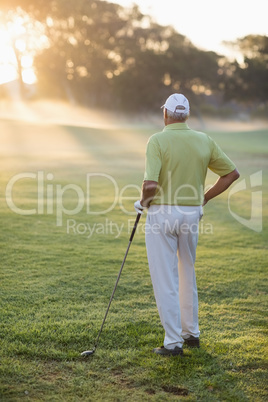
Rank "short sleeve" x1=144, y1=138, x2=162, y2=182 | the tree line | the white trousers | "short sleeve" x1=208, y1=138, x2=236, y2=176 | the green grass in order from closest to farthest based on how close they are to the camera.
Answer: the green grass
"short sleeve" x1=144, y1=138, x2=162, y2=182
the white trousers
"short sleeve" x1=208, y1=138, x2=236, y2=176
the tree line

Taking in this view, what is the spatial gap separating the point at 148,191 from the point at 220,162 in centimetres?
75

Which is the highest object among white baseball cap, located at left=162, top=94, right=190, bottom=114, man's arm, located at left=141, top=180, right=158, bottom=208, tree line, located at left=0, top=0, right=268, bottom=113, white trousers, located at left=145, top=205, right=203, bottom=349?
tree line, located at left=0, top=0, right=268, bottom=113

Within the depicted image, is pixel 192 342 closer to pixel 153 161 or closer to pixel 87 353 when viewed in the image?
pixel 87 353

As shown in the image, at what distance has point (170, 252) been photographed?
14.3ft

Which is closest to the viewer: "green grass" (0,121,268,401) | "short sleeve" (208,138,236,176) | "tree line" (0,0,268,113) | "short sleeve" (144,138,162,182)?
"green grass" (0,121,268,401)

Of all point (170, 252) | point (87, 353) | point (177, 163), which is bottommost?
point (87, 353)

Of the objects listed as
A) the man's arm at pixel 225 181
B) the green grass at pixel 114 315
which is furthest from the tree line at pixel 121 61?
the man's arm at pixel 225 181

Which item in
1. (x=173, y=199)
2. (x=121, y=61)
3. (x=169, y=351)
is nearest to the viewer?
(x=173, y=199)

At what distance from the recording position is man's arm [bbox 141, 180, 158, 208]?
4.19 m

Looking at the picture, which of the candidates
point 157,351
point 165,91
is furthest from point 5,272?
point 165,91

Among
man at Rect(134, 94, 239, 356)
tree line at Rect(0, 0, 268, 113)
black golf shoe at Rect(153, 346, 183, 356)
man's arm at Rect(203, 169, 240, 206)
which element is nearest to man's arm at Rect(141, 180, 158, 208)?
man at Rect(134, 94, 239, 356)

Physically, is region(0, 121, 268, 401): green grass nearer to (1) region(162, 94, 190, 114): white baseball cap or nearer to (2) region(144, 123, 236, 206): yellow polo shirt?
(2) region(144, 123, 236, 206): yellow polo shirt

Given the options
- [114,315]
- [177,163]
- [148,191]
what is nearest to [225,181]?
[177,163]

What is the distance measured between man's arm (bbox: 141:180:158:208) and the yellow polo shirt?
35 millimetres
